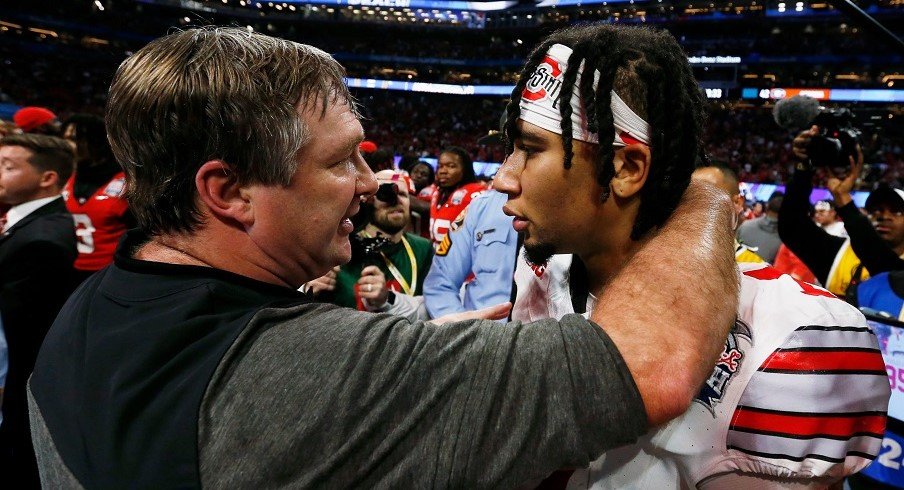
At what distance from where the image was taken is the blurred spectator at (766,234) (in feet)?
20.3

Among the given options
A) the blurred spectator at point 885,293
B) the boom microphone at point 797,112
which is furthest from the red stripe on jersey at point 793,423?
the blurred spectator at point 885,293

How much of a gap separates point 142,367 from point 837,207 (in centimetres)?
323

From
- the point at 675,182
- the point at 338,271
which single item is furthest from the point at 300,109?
the point at 338,271

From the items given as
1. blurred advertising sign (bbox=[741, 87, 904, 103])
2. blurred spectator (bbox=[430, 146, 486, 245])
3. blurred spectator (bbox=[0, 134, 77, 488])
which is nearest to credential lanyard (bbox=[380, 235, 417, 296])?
blurred spectator (bbox=[430, 146, 486, 245])

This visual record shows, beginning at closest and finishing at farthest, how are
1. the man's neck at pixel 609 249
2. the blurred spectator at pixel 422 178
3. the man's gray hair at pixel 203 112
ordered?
1. the man's gray hair at pixel 203 112
2. the man's neck at pixel 609 249
3. the blurred spectator at pixel 422 178

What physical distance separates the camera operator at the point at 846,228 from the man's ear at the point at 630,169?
1899 mm

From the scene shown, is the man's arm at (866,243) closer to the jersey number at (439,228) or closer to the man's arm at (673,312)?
the man's arm at (673,312)

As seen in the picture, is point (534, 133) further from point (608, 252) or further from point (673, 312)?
point (673, 312)

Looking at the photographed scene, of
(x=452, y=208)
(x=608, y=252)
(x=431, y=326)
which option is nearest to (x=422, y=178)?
(x=452, y=208)

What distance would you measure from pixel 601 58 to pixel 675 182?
304mm

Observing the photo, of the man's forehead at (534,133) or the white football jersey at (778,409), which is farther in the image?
the man's forehead at (534,133)

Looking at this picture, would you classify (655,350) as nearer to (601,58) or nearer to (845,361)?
(845,361)

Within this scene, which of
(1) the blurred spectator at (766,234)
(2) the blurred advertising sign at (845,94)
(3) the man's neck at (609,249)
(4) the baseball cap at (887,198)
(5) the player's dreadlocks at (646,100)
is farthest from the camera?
(2) the blurred advertising sign at (845,94)

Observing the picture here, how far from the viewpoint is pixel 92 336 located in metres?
0.94
